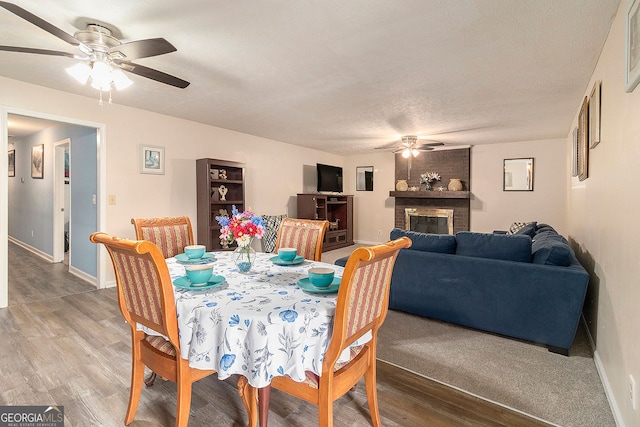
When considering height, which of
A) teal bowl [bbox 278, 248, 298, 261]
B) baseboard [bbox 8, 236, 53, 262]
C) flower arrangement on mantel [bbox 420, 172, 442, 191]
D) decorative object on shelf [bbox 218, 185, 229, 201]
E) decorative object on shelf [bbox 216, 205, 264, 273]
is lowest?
baseboard [bbox 8, 236, 53, 262]

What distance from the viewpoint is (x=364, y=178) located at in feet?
25.9

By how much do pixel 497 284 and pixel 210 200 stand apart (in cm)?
381

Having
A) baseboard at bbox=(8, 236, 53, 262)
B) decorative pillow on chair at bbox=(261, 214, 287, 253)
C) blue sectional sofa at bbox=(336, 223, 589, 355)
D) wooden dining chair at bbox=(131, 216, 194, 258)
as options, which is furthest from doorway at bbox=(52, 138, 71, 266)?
blue sectional sofa at bbox=(336, 223, 589, 355)

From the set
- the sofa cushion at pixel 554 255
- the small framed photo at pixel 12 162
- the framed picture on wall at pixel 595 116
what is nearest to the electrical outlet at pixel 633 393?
the sofa cushion at pixel 554 255

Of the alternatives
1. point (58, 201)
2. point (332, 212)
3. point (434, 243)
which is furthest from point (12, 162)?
point (434, 243)

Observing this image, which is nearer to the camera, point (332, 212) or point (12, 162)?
point (12, 162)

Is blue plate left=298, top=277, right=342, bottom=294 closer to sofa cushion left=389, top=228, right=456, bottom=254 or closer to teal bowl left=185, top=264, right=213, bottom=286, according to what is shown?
teal bowl left=185, top=264, right=213, bottom=286

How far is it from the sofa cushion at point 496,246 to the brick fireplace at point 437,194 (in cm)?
385

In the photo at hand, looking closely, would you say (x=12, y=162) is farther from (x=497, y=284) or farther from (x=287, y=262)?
(x=497, y=284)

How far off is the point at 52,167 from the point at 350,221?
5.72 m

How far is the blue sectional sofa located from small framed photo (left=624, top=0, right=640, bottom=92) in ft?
4.36

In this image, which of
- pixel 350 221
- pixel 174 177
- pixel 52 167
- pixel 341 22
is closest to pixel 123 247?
pixel 341 22

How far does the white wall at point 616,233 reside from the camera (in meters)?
1.45

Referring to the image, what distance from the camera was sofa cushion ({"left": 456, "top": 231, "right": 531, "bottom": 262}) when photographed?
2547 mm
